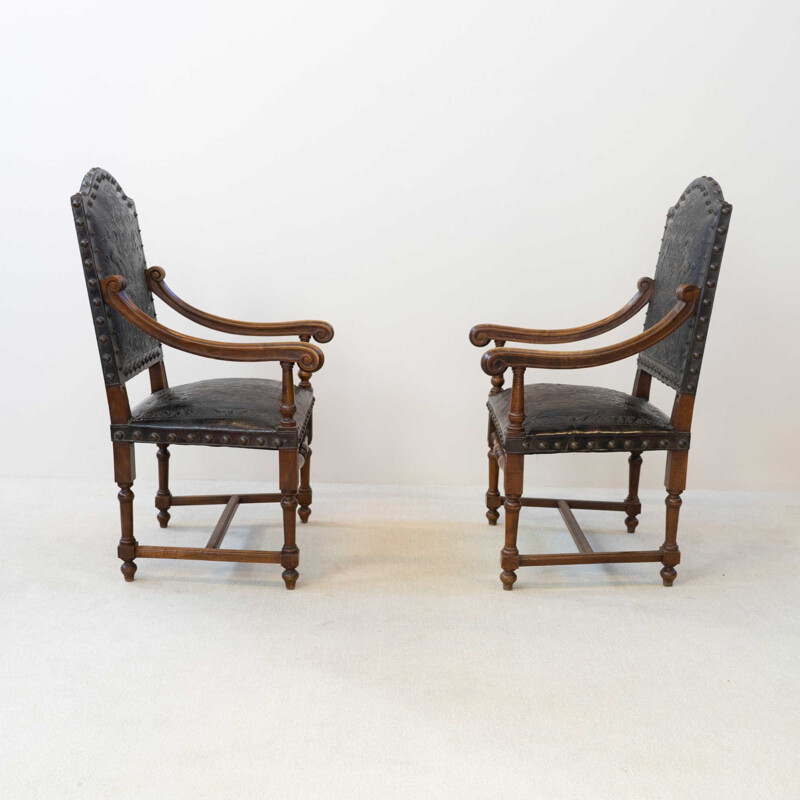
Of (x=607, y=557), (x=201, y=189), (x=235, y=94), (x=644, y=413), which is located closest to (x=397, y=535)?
(x=607, y=557)

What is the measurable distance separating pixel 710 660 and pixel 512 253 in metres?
1.87

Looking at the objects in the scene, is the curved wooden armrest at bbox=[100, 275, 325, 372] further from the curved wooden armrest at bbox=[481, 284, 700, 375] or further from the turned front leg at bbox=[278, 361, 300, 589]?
the curved wooden armrest at bbox=[481, 284, 700, 375]

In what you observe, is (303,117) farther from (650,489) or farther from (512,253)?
(650,489)

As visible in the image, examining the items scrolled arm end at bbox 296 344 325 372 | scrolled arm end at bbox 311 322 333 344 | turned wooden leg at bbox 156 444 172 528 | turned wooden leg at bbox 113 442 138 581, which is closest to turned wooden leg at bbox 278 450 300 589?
scrolled arm end at bbox 296 344 325 372

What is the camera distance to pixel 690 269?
9.12ft

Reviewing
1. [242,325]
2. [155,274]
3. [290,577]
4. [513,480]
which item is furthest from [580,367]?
[155,274]

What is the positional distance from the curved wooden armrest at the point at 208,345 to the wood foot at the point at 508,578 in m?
0.91

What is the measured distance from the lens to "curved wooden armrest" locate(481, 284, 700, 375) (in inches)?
107

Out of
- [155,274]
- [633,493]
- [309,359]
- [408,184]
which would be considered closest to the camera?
[309,359]

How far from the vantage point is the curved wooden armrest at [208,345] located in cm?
269

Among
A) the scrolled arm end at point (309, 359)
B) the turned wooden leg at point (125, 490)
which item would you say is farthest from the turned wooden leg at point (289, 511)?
the turned wooden leg at point (125, 490)

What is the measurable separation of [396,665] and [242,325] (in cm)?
145

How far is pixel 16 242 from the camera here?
12.3ft

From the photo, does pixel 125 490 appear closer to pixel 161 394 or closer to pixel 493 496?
pixel 161 394
